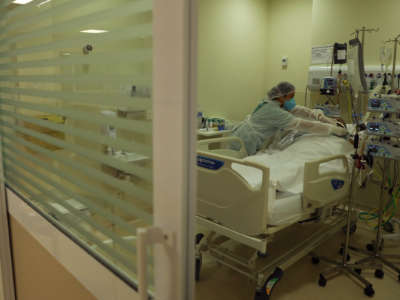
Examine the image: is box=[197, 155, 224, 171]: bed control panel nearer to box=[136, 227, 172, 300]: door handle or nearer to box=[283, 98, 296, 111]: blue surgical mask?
box=[136, 227, 172, 300]: door handle

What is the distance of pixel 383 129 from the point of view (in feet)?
7.83

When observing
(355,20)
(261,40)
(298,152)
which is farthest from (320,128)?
(261,40)

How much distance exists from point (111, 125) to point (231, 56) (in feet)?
13.2

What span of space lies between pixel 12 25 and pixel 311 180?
1.87 meters

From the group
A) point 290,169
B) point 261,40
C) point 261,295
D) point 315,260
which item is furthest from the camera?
point 261,40

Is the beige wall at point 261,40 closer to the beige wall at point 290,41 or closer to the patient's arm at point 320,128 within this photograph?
the beige wall at point 290,41

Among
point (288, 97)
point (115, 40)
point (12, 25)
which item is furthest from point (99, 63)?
point (288, 97)

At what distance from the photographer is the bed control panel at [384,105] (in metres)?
2.33

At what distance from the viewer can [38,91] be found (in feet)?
3.93

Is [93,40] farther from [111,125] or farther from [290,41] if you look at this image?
[290,41]

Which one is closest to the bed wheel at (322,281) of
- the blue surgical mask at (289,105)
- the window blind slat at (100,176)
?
the blue surgical mask at (289,105)

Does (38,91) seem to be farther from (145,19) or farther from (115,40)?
(145,19)

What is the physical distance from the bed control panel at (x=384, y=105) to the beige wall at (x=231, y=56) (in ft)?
7.26

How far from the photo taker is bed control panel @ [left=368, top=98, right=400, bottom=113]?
7.64ft
